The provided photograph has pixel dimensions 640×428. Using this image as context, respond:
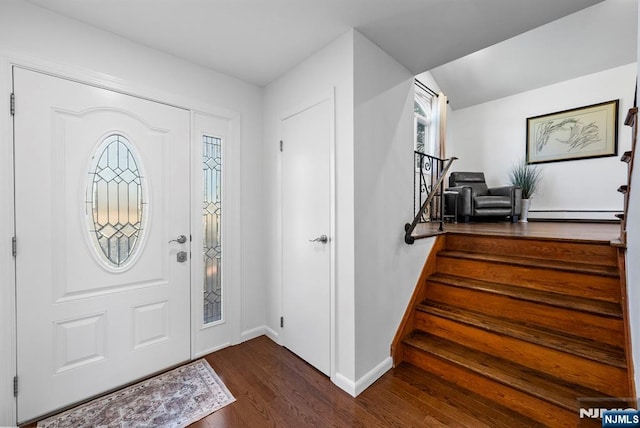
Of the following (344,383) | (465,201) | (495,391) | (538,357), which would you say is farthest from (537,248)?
(465,201)

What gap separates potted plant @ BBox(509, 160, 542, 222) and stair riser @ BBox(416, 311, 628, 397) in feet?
12.9

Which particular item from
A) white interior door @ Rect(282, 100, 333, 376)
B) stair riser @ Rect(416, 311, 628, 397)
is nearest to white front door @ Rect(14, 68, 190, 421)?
white interior door @ Rect(282, 100, 333, 376)

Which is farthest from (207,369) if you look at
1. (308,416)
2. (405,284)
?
(405,284)

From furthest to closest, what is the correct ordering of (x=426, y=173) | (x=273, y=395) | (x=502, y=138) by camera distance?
(x=502, y=138)
(x=426, y=173)
(x=273, y=395)

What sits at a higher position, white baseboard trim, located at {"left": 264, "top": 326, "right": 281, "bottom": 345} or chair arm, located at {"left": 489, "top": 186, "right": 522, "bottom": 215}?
chair arm, located at {"left": 489, "top": 186, "right": 522, "bottom": 215}

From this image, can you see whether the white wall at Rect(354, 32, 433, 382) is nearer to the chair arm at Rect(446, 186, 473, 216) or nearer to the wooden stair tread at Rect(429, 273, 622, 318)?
the wooden stair tread at Rect(429, 273, 622, 318)

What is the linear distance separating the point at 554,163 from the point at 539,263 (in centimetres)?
399

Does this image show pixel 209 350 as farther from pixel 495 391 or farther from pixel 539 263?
pixel 539 263

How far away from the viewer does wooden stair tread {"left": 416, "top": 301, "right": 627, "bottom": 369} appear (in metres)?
1.55

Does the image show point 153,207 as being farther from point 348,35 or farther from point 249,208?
point 348,35

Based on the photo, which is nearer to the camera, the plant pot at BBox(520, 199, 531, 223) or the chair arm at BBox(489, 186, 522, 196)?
the chair arm at BBox(489, 186, 522, 196)

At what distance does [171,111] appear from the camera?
2.14 meters

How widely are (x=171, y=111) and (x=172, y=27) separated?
0.58 m

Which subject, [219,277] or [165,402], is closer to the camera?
[165,402]
